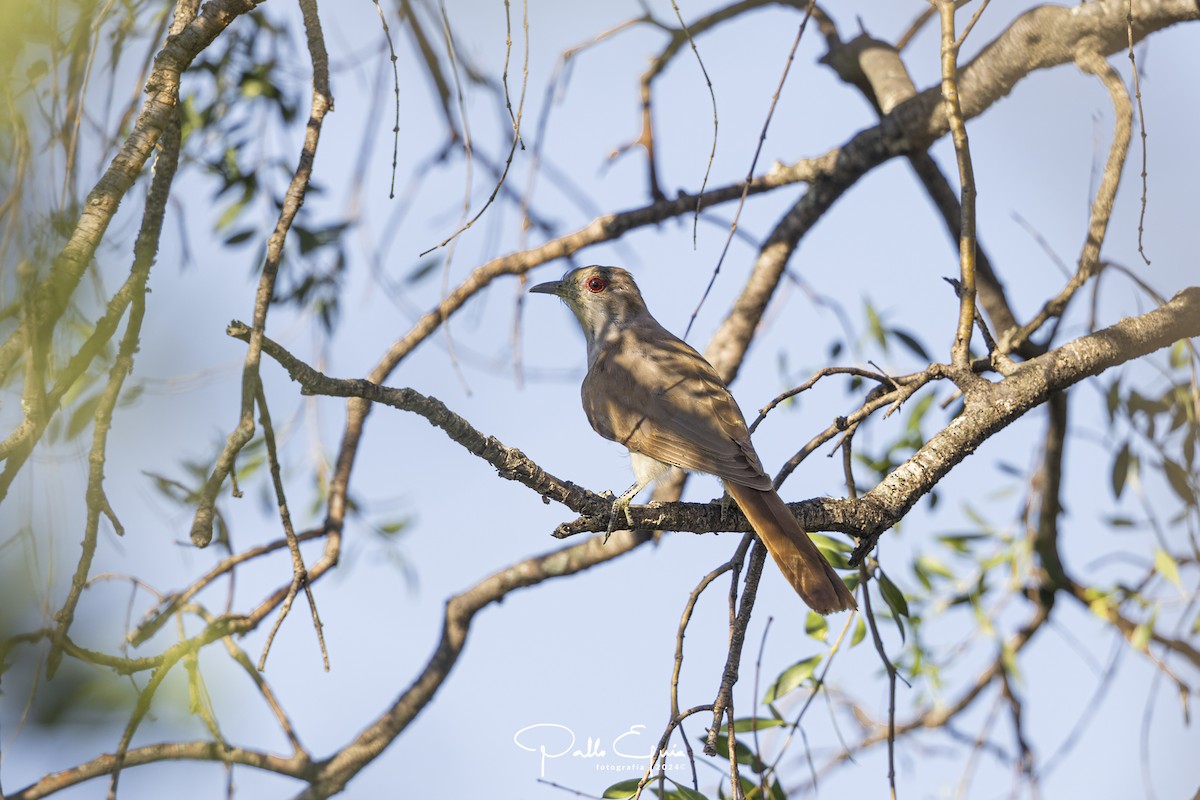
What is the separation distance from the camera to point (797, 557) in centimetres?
293

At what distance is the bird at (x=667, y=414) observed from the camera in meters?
2.96

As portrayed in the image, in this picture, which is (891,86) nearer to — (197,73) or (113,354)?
(197,73)

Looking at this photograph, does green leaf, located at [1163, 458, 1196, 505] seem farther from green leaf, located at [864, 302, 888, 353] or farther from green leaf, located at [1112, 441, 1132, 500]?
green leaf, located at [864, 302, 888, 353]

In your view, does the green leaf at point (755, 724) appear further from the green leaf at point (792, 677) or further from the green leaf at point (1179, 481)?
the green leaf at point (1179, 481)

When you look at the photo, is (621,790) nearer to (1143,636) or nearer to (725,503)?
(725,503)

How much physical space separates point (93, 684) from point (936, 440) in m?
2.23

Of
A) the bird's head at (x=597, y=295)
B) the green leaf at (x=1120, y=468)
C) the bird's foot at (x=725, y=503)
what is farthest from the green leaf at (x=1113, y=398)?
the bird's head at (x=597, y=295)

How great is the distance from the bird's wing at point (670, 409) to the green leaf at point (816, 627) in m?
0.58

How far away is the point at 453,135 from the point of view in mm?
4941

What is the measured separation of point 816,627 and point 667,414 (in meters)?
0.86

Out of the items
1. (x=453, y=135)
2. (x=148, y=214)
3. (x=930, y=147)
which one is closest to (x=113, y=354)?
(x=148, y=214)

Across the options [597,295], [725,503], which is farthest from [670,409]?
[597,295]

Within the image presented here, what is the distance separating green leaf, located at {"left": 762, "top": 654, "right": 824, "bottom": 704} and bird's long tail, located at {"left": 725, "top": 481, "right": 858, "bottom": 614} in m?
0.48

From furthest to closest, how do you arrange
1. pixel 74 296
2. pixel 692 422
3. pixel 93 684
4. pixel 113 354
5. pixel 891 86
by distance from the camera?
pixel 891 86, pixel 692 422, pixel 113 354, pixel 93 684, pixel 74 296
